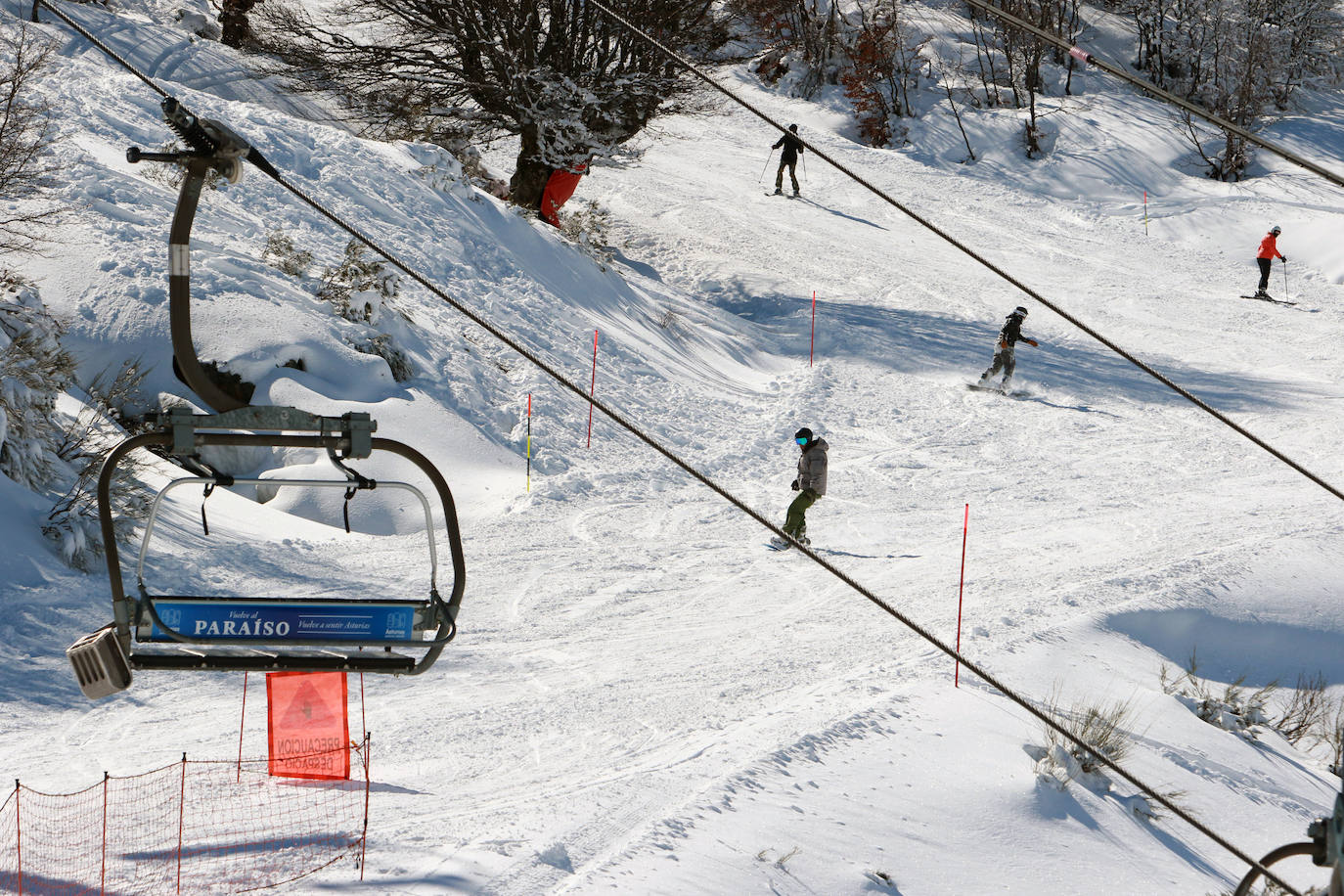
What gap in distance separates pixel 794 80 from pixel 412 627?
3493 centimetres

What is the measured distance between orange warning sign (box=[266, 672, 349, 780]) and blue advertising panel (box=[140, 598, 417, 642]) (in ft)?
7.60

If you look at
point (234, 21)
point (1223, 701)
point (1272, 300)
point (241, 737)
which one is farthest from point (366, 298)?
point (1272, 300)

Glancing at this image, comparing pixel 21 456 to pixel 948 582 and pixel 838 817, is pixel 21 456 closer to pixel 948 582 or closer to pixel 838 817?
pixel 838 817

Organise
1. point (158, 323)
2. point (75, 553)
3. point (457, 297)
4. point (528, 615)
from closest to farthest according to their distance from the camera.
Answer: point (75, 553), point (528, 615), point (158, 323), point (457, 297)

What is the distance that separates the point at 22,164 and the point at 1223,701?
36.2 ft

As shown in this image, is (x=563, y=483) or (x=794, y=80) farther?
(x=794, y=80)

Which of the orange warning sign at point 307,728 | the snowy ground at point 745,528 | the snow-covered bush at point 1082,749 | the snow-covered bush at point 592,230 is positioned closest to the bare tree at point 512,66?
the snow-covered bush at point 592,230

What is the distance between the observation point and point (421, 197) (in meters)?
19.1

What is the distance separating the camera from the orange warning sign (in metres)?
6.92

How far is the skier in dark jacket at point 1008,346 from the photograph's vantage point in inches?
687

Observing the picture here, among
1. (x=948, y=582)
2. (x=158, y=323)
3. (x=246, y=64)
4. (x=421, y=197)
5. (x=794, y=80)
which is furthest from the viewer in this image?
(x=794, y=80)

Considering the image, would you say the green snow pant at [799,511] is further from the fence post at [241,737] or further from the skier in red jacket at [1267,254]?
the skier in red jacket at [1267,254]

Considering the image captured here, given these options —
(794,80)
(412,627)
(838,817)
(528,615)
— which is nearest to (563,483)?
(528,615)

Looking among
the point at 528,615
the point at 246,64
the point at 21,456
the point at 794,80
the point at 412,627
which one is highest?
the point at 794,80
